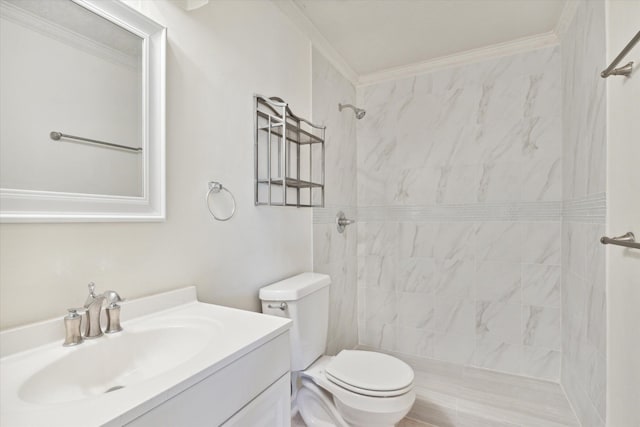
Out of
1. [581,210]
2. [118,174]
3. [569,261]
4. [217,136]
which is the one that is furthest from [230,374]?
[569,261]

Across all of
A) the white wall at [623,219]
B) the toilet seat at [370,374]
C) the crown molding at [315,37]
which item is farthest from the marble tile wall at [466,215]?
the toilet seat at [370,374]

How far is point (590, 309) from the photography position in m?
1.46

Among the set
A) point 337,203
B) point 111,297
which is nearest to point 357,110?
point 337,203

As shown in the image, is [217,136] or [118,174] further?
[217,136]

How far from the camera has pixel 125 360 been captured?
0.80 m

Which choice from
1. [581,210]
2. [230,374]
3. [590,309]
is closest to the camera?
[230,374]

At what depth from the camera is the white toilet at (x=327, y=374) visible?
129cm

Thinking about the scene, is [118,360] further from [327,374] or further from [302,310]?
[327,374]

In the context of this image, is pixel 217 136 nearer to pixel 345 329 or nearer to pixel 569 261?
pixel 345 329

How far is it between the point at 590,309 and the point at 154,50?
213 cm

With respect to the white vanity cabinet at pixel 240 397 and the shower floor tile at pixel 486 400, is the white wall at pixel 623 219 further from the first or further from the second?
the white vanity cabinet at pixel 240 397

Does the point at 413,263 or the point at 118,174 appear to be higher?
the point at 118,174

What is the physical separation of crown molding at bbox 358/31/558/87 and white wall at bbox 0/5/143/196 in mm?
1982

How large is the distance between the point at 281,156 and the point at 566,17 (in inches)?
71.8
